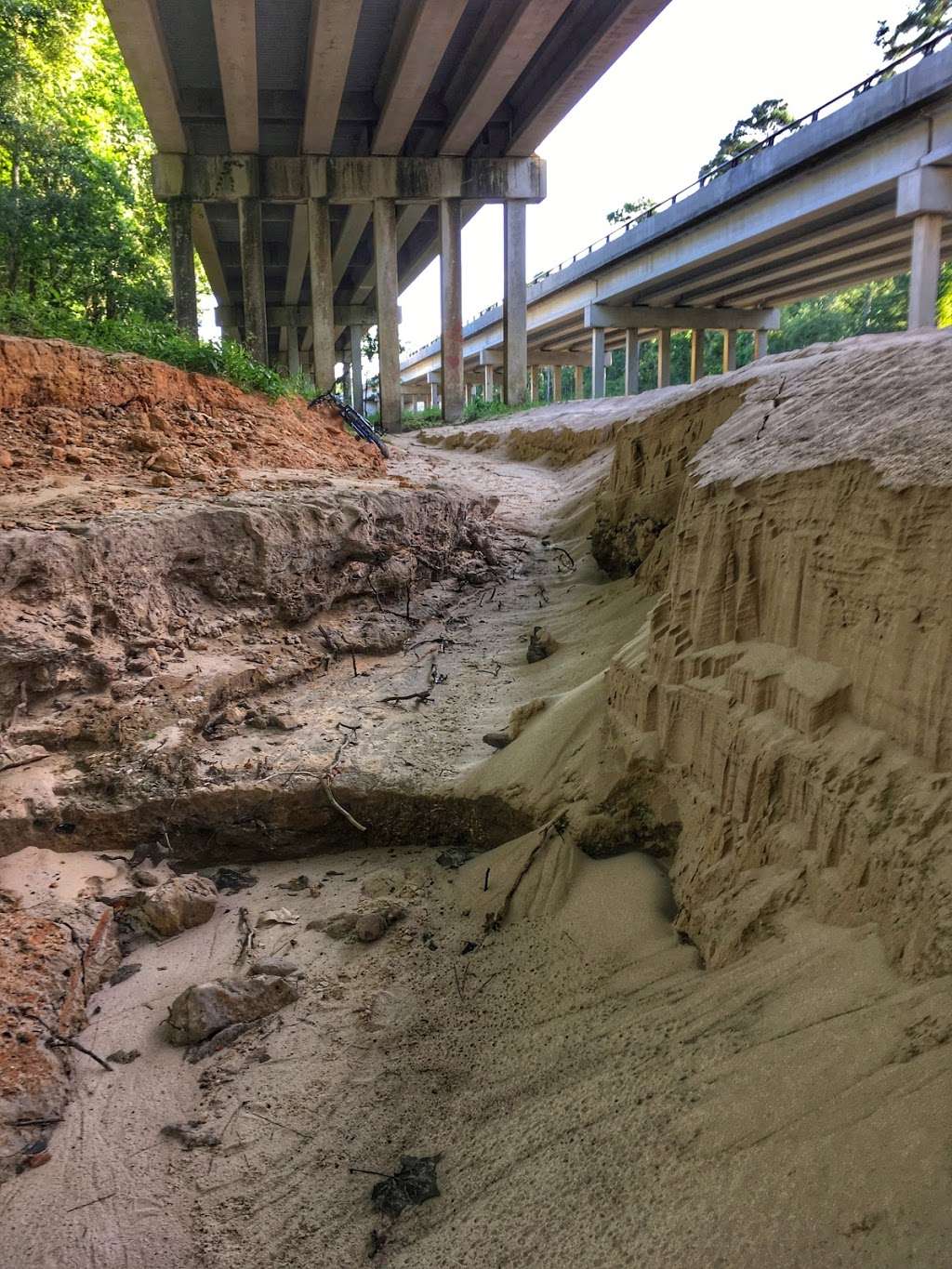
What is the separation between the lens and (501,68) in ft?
47.0

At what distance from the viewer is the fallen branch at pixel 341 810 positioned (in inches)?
210

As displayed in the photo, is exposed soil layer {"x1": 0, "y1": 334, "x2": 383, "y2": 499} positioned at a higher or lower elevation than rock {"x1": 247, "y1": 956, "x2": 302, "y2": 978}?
higher

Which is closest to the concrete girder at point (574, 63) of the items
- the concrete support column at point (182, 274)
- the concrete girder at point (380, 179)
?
the concrete girder at point (380, 179)

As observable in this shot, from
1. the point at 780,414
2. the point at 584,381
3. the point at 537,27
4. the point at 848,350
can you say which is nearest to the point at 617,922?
the point at 780,414

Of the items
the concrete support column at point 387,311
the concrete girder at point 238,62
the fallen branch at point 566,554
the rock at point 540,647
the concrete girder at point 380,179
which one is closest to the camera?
the rock at point 540,647

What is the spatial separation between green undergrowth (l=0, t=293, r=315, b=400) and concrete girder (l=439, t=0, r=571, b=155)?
22.9 feet

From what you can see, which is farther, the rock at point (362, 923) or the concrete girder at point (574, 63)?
the concrete girder at point (574, 63)

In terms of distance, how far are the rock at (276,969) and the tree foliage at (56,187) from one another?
1046 cm

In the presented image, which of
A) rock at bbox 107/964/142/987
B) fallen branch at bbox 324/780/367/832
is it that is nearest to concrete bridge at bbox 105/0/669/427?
fallen branch at bbox 324/780/367/832

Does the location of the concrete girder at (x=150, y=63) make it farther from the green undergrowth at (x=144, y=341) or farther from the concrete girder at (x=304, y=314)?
the concrete girder at (x=304, y=314)

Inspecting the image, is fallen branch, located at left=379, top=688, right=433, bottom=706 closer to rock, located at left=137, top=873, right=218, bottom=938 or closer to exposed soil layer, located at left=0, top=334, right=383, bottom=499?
rock, located at left=137, top=873, right=218, bottom=938

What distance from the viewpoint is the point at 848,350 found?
4.58 meters

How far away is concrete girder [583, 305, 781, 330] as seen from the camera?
2795 cm

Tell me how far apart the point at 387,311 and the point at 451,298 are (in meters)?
1.41
